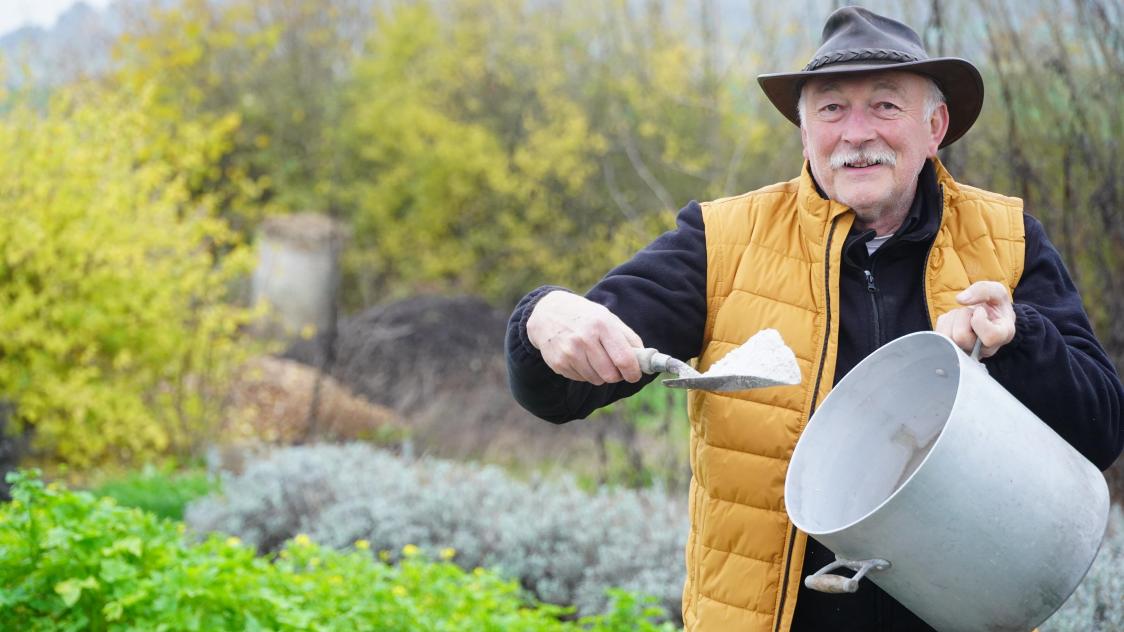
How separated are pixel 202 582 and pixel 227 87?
12.5 m

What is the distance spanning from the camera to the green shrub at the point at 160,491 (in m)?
5.50

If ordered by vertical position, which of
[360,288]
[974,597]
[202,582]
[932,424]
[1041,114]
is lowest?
[360,288]

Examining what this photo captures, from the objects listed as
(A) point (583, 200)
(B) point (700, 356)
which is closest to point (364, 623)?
(B) point (700, 356)

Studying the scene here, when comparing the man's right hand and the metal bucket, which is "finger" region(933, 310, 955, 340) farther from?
the man's right hand

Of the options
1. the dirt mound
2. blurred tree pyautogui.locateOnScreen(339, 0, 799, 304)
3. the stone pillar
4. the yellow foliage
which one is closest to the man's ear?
the dirt mound

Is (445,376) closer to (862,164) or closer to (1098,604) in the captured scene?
(1098,604)

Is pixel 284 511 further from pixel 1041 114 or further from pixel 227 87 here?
pixel 227 87

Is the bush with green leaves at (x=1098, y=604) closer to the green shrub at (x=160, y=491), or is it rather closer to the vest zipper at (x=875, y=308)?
the vest zipper at (x=875, y=308)

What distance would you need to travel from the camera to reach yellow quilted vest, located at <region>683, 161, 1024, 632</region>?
183 centimetres

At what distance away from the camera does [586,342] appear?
1.69 m

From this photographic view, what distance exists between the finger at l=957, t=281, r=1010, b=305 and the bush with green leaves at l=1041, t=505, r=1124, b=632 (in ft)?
4.96

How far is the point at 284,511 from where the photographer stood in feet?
16.2

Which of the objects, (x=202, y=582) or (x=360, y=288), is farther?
(x=360, y=288)

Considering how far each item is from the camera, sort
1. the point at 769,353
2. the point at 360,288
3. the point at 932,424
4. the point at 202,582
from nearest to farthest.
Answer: the point at 769,353
the point at 932,424
the point at 202,582
the point at 360,288
